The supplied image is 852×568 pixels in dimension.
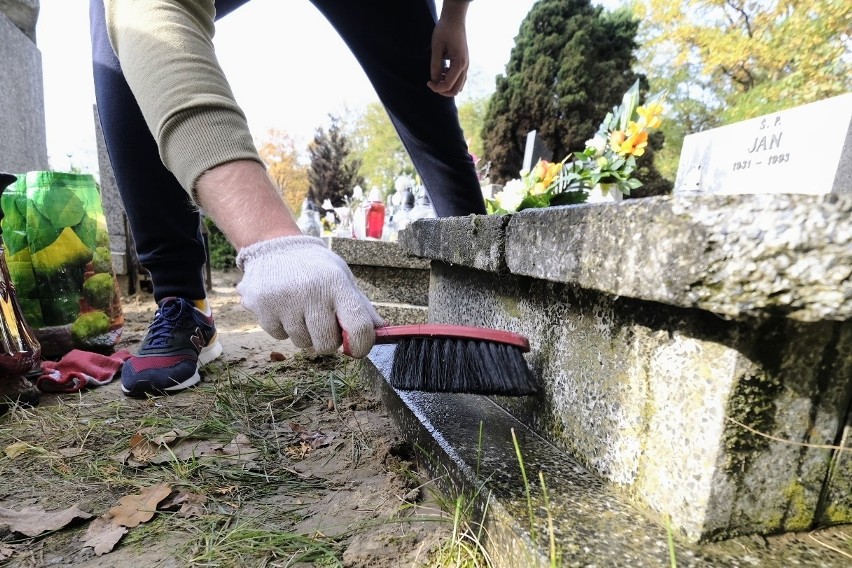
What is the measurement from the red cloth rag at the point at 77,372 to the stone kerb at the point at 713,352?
1.75 metres

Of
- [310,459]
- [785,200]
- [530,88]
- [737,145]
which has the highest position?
[530,88]

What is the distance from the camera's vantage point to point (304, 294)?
34.6 inches

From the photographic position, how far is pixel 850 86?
758 cm

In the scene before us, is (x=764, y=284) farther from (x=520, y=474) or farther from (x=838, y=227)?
(x=520, y=474)

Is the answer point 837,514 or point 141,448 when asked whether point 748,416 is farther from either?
point 141,448

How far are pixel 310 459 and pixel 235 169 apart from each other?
721mm

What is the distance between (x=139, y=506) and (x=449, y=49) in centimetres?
181

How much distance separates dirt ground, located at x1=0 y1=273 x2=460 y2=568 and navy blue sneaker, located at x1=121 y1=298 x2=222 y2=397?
2.4 inches

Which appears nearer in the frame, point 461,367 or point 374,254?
point 461,367

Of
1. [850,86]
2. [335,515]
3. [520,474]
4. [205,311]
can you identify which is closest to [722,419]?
[520,474]

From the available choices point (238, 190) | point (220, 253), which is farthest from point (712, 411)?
point (220, 253)

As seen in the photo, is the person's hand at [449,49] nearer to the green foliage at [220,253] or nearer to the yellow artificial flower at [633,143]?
the yellow artificial flower at [633,143]

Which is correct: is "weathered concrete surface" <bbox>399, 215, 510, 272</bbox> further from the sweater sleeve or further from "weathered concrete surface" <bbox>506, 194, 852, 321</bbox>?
the sweater sleeve

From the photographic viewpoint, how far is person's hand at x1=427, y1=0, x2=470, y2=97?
1.84 meters
